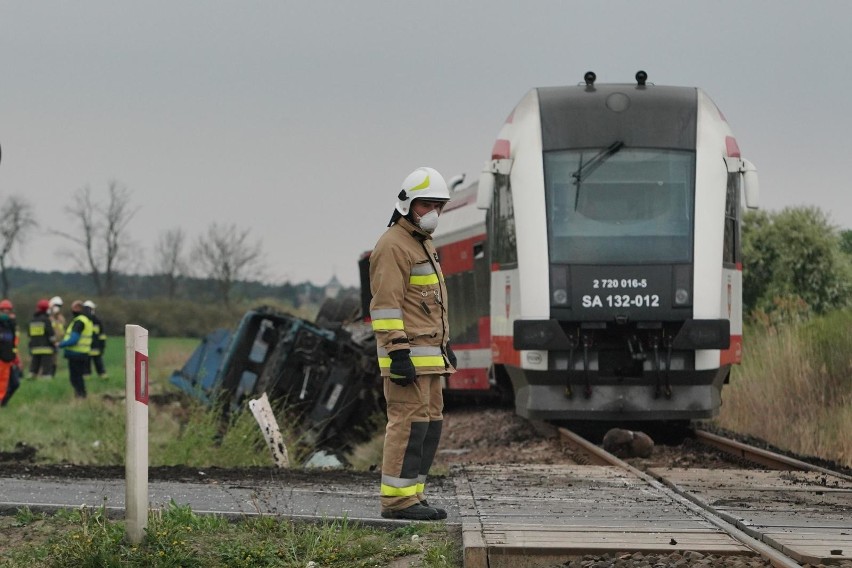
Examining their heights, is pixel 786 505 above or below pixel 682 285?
below

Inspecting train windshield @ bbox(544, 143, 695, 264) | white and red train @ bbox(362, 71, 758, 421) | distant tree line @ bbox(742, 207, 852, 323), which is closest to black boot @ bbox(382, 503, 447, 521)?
white and red train @ bbox(362, 71, 758, 421)

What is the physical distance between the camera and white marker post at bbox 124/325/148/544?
262 inches

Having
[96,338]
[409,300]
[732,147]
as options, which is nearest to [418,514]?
[409,300]

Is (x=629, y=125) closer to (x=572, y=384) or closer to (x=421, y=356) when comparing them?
(x=572, y=384)

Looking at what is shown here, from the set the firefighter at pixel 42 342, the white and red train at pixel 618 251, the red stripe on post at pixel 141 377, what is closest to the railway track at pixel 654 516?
the red stripe on post at pixel 141 377

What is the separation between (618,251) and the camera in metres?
13.8

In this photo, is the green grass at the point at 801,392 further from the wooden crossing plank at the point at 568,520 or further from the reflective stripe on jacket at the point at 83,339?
the reflective stripe on jacket at the point at 83,339

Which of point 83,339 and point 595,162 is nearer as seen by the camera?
point 595,162

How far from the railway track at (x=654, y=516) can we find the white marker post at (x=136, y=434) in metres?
1.53

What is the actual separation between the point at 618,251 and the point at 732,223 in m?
1.31

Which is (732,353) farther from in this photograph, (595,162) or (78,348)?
(78,348)

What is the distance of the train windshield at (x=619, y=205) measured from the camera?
1378cm

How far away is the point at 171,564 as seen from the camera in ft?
20.7

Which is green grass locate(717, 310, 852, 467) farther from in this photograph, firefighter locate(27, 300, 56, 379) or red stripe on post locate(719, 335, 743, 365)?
firefighter locate(27, 300, 56, 379)
